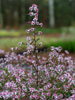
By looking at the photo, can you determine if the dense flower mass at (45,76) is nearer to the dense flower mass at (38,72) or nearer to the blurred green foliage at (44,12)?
the dense flower mass at (38,72)

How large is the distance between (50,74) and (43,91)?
2.08 feet

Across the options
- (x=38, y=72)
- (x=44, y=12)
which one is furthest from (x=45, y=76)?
(x=44, y=12)

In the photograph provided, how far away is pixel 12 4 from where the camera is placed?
2577cm

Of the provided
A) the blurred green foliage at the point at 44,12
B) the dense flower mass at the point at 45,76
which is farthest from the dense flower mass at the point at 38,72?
the blurred green foliage at the point at 44,12

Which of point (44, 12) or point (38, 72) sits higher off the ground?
point (38, 72)

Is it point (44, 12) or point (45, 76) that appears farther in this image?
point (44, 12)

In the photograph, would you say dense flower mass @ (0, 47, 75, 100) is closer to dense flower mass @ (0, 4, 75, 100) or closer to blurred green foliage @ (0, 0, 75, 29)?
dense flower mass @ (0, 4, 75, 100)

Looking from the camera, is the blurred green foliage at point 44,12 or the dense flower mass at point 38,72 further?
the blurred green foliage at point 44,12

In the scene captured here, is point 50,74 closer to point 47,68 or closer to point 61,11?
point 47,68

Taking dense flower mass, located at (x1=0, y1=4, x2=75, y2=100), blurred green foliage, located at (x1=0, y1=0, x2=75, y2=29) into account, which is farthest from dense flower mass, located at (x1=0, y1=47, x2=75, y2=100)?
blurred green foliage, located at (x1=0, y1=0, x2=75, y2=29)

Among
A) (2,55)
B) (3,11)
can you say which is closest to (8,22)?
(3,11)

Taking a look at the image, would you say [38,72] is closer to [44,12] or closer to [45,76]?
[45,76]

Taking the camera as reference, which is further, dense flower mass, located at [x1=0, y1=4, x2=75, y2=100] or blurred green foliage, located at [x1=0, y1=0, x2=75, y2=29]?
blurred green foliage, located at [x1=0, y1=0, x2=75, y2=29]

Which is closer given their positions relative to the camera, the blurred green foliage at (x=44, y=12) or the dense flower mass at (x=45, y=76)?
the dense flower mass at (x=45, y=76)
